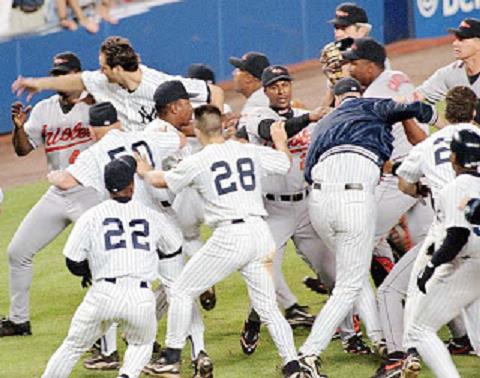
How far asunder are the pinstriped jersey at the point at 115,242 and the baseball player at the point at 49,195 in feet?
6.07

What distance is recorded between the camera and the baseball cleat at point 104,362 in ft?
32.0

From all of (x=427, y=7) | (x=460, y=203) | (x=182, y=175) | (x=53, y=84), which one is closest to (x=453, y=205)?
(x=460, y=203)

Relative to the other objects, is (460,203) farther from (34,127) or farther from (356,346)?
(34,127)

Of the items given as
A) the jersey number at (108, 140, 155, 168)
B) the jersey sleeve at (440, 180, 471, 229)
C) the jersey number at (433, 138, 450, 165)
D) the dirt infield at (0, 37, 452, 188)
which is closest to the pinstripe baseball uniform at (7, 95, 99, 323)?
the jersey number at (108, 140, 155, 168)

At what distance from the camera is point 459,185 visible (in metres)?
8.38

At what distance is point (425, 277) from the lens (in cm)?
838

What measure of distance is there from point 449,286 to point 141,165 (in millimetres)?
2084

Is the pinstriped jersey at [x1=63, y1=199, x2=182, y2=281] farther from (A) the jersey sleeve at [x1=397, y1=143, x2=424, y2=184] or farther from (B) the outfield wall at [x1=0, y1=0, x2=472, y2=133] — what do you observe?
(B) the outfield wall at [x1=0, y1=0, x2=472, y2=133]

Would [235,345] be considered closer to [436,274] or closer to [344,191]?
[344,191]

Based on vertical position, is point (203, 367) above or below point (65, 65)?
below

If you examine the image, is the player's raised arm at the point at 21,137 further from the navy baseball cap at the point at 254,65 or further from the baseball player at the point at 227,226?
the baseball player at the point at 227,226

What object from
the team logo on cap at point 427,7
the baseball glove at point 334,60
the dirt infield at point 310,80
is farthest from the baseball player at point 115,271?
the team logo on cap at point 427,7

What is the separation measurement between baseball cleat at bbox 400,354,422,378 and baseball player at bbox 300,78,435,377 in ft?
2.26

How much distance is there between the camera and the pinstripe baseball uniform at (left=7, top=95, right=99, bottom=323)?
10.5 meters
